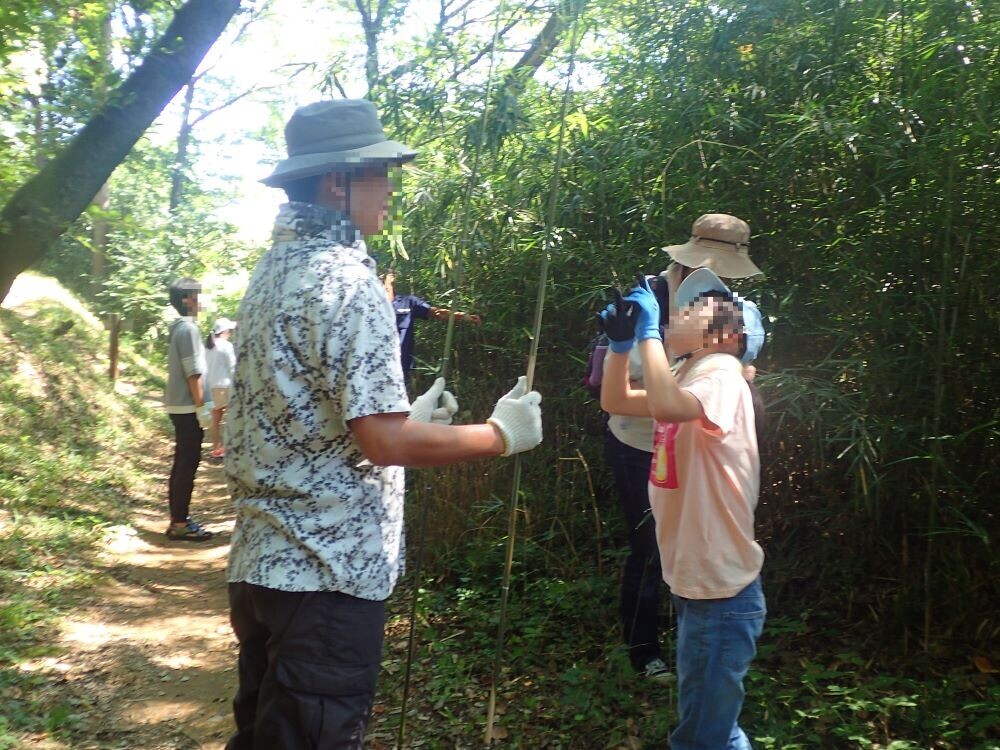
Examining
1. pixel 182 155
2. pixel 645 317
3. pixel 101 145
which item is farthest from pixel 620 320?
pixel 182 155

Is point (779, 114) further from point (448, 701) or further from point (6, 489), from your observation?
point (6, 489)

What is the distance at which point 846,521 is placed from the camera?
310cm

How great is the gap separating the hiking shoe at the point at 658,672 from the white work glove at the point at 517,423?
1.66 m

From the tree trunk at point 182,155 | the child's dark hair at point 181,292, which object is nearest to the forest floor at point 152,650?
the child's dark hair at point 181,292

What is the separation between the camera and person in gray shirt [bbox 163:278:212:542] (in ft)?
18.6

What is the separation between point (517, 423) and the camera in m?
1.80

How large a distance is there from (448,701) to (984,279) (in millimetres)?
2490

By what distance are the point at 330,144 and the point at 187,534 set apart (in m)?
4.77

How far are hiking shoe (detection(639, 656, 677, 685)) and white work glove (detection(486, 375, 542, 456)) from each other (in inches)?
65.2

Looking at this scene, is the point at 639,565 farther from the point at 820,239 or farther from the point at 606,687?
the point at 820,239

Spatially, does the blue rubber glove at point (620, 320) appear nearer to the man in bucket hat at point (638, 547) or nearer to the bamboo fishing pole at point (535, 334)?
the bamboo fishing pole at point (535, 334)

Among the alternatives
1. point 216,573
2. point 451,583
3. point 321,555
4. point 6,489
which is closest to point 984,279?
point 321,555

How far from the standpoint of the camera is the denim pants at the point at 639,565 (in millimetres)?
3184

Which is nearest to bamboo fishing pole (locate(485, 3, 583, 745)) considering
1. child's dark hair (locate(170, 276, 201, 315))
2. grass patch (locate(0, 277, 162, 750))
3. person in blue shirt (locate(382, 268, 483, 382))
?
person in blue shirt (locate(382, 268, 483, 382))
